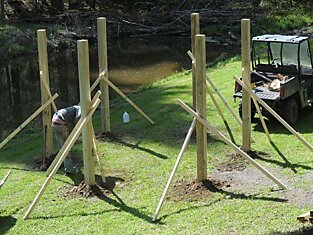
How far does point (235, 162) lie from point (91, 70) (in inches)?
636

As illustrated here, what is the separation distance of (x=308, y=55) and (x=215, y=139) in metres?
3.39

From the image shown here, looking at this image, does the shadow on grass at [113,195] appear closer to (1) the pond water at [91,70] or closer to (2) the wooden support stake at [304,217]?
(2) the wooden support stake at [304,217]

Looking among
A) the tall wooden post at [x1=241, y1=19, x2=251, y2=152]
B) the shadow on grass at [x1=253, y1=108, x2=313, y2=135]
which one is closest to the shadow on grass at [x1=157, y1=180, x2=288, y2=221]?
the tall wooden post at [x1=241, y1=19, x2=251, y2=152]

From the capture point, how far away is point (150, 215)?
31.6ft

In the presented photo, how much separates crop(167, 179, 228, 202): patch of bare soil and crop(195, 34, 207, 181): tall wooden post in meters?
0.19

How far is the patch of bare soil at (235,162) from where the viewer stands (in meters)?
11.5

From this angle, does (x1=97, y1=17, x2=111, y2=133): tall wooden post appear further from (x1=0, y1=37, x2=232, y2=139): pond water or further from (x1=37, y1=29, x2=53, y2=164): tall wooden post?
(x1=0, y1=37, x2=232, y2=139): pond water

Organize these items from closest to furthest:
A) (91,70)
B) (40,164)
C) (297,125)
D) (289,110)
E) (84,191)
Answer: (84,191) → (40,164) → (289,110) → (297,125) → (91,70)

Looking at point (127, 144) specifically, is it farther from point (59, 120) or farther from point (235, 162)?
point (235, 162)

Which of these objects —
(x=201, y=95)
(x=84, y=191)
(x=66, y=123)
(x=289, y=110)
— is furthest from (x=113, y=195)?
(x=289, y=110)

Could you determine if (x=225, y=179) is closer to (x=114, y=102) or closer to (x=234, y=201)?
(x=234, y=201)

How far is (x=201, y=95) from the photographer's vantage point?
10227 mm

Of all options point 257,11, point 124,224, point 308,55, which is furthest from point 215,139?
point 257,11

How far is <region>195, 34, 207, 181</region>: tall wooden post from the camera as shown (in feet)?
33.3
